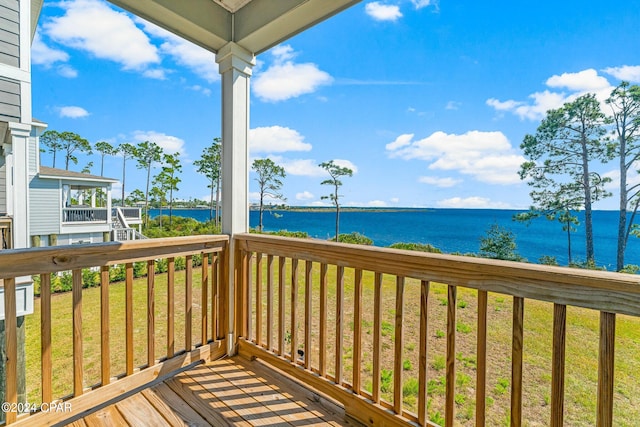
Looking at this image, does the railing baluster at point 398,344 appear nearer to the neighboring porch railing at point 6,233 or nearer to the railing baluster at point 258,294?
the railing baluster at point 258,294

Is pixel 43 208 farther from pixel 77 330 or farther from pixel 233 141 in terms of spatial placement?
pixel 233 141

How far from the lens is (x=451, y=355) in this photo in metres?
1.28

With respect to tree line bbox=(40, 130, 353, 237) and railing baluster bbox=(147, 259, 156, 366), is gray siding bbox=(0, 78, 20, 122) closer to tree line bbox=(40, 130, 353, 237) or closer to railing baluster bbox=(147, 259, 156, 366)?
tree line bbox=(40, 130, 353, 237)

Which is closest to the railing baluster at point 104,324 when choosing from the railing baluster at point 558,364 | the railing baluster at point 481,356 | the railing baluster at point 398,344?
the railing baluster at point 398,344

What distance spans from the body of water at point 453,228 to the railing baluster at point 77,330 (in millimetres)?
802

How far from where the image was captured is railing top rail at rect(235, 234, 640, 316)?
929 millimetres

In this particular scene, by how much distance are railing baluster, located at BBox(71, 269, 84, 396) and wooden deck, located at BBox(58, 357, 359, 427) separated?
0.21 meters

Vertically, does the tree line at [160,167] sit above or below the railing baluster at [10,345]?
above

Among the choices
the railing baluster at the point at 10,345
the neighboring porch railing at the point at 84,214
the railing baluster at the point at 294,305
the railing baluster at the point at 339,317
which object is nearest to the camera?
the railing baluster at the point at 10,345

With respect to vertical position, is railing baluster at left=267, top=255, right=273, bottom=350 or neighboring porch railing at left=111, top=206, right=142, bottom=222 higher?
neighboring porch railing at left=111, top=206, right=142, bottom=222

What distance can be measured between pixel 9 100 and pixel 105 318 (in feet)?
4.37

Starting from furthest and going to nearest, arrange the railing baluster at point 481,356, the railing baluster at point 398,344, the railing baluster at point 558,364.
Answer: the railing baluster at point 398,344, the railing baluster at point 481,356, the railing baluster at point 558,364

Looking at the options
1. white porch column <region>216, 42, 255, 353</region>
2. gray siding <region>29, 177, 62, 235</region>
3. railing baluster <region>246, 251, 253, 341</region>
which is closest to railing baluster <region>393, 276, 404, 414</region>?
railing baluster <region>246, 251, 253, 341</region>

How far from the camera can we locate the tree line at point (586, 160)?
1564 mm
